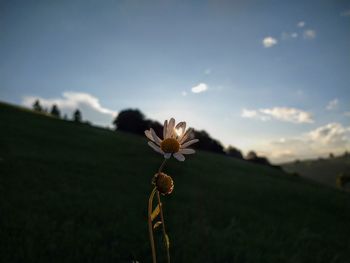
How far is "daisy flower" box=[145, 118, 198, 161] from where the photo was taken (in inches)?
28.9

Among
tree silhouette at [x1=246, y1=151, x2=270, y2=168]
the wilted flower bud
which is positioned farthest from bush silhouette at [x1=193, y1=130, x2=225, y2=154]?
the wilted flower bud

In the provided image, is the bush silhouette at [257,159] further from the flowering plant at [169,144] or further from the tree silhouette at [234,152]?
the flowering plant at [169,144]

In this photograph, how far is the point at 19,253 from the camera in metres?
3.47

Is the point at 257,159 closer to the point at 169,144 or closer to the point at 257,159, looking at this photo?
the point at 257,159

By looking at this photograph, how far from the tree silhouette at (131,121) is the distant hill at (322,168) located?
171 feet

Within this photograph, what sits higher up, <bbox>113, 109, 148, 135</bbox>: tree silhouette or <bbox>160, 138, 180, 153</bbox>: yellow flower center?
<bbox>113, 109, 148, 135</bbox>: tree silhouette

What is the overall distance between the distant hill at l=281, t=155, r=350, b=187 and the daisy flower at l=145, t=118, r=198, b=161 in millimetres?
89597

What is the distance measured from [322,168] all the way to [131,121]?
6520 centimetres

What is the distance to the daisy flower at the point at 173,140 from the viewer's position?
73 cm

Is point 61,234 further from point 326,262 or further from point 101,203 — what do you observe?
point 326,262

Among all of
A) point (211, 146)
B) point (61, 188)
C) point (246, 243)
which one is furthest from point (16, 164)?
point (211, 146)

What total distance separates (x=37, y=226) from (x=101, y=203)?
2.66 m

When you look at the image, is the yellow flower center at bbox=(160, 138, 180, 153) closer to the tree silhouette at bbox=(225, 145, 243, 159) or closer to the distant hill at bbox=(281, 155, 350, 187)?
the tree silhouette at bbox=(225, 145, 243, 159)

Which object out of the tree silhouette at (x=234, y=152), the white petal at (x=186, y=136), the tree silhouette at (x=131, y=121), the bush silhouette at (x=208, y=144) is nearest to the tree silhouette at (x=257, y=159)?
the tree silhouette at (x=234, y=152)
